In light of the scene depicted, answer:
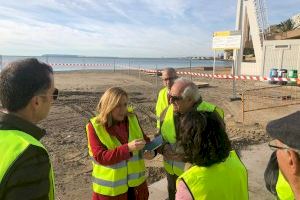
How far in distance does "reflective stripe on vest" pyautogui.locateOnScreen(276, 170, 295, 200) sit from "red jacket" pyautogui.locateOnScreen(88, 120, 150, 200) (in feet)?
5.54

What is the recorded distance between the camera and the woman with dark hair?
7.14ft

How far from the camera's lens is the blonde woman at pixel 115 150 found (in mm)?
3502

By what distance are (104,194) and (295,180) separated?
2494mm

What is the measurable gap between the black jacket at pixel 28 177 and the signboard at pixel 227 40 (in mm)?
19808

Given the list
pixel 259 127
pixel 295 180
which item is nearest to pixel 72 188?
pixel 295 180

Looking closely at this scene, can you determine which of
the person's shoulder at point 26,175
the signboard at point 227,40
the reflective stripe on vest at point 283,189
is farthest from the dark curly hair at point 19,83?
the signboard at point 227,40

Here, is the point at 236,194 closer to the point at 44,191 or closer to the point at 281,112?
the point at 44,191

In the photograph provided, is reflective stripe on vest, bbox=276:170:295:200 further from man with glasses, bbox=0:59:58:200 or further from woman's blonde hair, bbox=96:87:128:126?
woman's blonde hair, bbox=96:87:128:126

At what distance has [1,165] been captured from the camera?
1601 millimetres

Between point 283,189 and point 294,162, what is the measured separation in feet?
2.26

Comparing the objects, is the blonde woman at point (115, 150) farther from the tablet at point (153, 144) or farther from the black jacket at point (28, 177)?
the black jacket at point (28, 177)

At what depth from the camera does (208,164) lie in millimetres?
2289

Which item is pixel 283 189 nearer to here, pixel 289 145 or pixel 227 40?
pixel 289 145

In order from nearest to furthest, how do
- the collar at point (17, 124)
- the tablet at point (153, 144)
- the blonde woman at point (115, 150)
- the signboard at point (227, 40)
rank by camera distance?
the collar at point (17, 124), the blonde woman at point (115, 150), the tablet at point (153, 144), the signboard at point (227, 40)
